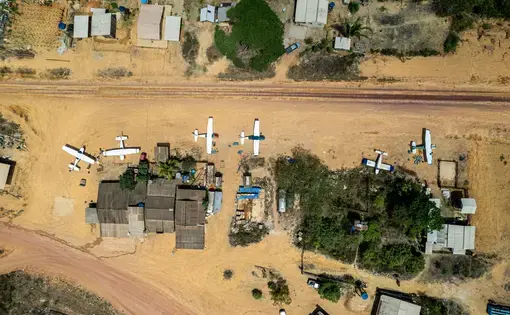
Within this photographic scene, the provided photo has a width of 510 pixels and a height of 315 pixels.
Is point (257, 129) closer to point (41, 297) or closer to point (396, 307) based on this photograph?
point (396, 307)

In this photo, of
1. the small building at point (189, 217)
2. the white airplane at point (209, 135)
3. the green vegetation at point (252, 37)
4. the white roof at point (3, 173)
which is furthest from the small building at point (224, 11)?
the white roof at point (3, 173)

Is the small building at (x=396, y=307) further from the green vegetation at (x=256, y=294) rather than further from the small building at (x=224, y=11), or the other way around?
the small building at (x=224, y=11)

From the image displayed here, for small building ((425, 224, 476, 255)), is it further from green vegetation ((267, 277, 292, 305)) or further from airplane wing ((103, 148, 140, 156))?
airplane wing ((103, 148, 140, 156))

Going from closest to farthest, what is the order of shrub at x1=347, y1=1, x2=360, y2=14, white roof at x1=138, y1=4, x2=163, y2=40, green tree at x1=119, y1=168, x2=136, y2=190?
shrub at x1=347, y1=1, x2=360, y2=14
green tree at x1=119, y1=168, x2=136, y2=190
white roof at x1=138, y1=4, x2=163, y2=40

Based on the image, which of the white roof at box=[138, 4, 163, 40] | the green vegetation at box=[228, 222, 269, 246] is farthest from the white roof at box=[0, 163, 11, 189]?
the green vegetation at box=[228, 222, 269, 246]

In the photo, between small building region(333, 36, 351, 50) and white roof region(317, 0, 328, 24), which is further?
small building region(333, 36, 351, 50)

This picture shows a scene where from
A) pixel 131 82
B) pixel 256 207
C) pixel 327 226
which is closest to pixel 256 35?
pixel 131 82

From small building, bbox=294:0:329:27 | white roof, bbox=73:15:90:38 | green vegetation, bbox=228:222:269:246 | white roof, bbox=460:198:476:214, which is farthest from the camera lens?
white roof, bbox=73:15:90:38
